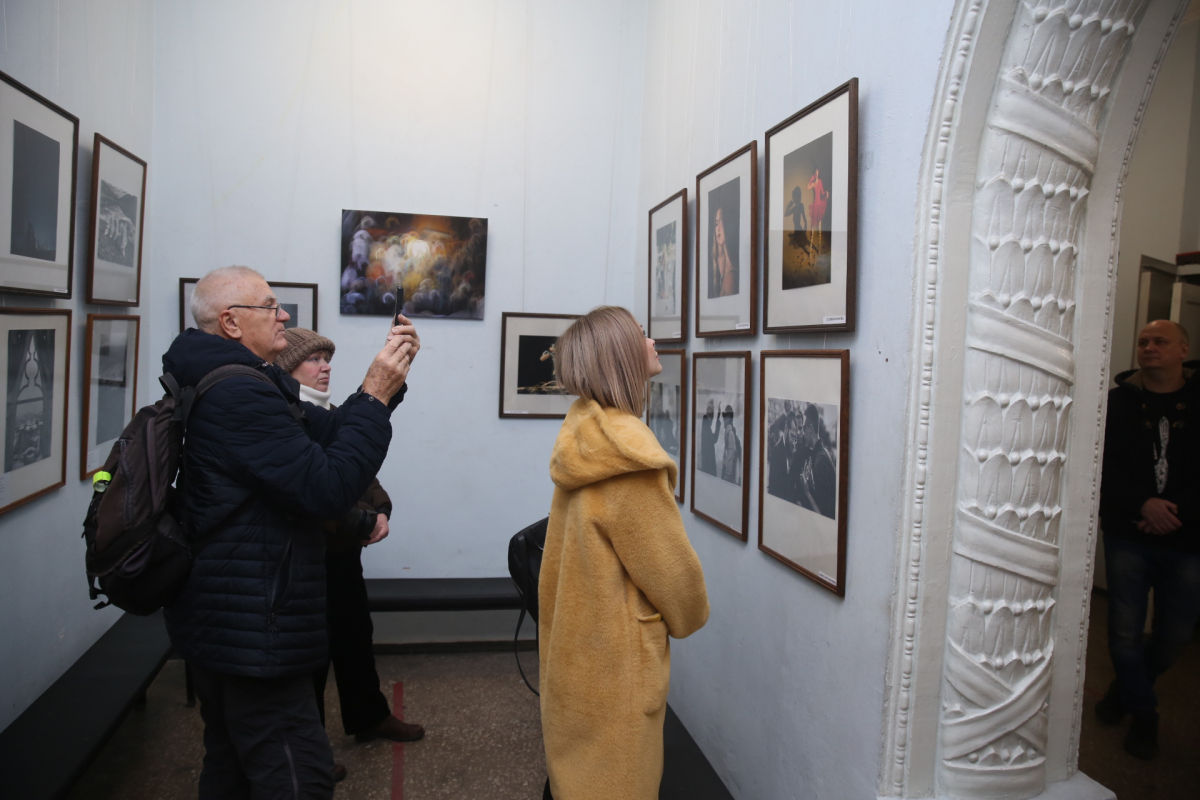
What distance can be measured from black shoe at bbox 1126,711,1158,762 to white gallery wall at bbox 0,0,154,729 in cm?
464

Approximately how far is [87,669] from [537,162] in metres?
3.39

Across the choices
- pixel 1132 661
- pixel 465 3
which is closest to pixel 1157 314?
pixel 1132 661

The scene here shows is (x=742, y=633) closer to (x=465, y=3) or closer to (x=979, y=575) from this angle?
(x=979, y=575)

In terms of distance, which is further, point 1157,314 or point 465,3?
point 1157,314

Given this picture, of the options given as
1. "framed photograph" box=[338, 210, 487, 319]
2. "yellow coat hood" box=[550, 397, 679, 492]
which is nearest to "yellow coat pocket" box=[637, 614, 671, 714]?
"yellow coat hood" box=[550, 397, 679, 492]

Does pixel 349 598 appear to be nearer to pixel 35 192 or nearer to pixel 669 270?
pixel 35 192

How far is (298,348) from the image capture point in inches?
116

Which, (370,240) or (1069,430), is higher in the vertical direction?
(370,240)

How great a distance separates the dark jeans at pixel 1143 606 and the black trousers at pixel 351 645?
333 centimetres

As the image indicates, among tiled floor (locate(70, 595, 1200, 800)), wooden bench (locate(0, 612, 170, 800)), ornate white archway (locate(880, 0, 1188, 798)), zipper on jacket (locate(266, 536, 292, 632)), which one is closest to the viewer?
ornate white archway (locate(880, 0, 1188, 798))

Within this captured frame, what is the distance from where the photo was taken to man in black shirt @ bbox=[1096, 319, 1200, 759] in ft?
10.1

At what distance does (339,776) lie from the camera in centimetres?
300

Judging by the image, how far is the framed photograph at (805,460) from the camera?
2027 millimetres

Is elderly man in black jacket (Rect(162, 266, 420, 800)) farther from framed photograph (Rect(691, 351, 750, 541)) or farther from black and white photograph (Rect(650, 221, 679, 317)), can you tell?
black and white photograph (Rect(650, 221, 679, 317))
